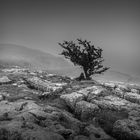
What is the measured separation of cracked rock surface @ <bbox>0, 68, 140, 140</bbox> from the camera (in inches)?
384

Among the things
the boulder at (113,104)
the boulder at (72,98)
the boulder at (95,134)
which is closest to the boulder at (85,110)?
the boulder at (72,98)

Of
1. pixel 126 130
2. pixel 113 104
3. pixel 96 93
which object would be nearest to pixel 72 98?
pixel 96 93

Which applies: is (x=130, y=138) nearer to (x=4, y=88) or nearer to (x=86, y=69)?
(x=4, y=88)

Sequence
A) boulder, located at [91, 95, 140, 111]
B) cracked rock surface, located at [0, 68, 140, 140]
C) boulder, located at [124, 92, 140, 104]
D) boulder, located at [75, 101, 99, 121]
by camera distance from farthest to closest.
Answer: boulder, located at [124, 92, 140, 104]
boulder, located at [91, 95, 140, 111]
boulder, located at [75, 101, 99, 121]
cracked rock surface, located at [0, 68, 140, 140]

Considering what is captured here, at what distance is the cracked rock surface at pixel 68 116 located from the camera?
384 inches

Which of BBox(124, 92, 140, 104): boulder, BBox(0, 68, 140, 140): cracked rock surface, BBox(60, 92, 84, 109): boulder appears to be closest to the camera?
BBox(0, 68, 140, 140): cracked rock surface

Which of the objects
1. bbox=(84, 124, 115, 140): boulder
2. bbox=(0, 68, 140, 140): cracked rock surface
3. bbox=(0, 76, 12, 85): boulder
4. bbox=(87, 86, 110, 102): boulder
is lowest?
bbox=(84, 124, 115, 140): boulder

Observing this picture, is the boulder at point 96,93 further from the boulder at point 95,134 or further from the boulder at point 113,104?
the boulder at point 95,134

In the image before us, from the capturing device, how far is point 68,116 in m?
13.1

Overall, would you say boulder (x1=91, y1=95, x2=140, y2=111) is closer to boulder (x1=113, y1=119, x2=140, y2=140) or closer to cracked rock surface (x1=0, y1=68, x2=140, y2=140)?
cracked rock surface (x1=0, y1=68, x2=140, y2=140)

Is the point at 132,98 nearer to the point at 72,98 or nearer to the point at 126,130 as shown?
the point at 72,98

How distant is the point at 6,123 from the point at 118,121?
28.2ft

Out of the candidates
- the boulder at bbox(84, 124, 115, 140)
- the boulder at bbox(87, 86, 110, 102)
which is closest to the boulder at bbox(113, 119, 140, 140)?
the boulder at bbox(84, 124, 115, 140)

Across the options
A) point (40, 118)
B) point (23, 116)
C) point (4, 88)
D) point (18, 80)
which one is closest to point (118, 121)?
point (40, 118)
